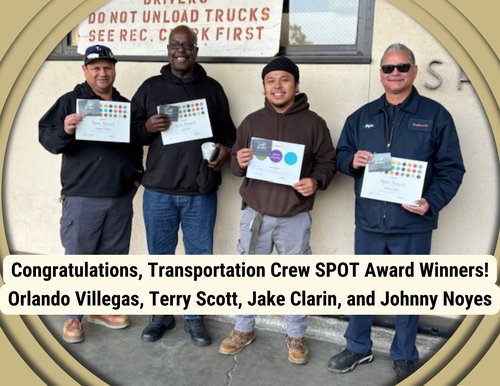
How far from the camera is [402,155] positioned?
291 centimetres

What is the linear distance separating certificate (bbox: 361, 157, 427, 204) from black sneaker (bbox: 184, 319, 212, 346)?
1.73 metres

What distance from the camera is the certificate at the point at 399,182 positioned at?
286cm

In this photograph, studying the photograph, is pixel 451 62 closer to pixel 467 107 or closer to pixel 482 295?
pixel 467 107

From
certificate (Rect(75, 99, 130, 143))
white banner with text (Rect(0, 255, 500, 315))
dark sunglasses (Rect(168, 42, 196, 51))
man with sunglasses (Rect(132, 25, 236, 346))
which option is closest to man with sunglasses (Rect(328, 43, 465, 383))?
white banner with text (Rect(0, 255, 500, 315))

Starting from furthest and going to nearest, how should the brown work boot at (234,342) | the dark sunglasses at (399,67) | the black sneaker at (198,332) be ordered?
the black sneaker at (198,332) < the brown work boot at (234,342) < the dark sunglasses at (399,67)

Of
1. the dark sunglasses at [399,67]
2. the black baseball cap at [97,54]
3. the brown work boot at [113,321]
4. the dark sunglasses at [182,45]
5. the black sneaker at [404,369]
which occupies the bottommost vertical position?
the brown work boot at [113,321]

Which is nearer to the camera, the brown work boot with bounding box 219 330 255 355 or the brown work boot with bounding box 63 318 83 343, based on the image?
the brown work boot with bounding box 219 330 255 355

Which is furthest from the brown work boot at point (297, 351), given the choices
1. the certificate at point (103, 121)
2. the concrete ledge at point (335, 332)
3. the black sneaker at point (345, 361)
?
the certificate at point (103, 121)

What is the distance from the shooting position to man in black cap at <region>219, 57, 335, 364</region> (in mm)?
3104

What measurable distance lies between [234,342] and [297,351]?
1.62 feet

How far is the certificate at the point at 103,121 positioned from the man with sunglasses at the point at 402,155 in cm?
158

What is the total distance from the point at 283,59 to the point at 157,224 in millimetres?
1552

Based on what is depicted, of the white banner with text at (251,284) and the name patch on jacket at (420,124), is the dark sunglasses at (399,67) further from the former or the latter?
the white banner with text at (251,284)

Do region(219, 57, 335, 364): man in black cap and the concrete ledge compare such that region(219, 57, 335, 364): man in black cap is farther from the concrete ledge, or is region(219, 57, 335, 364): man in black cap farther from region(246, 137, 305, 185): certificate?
the concrete ledge
